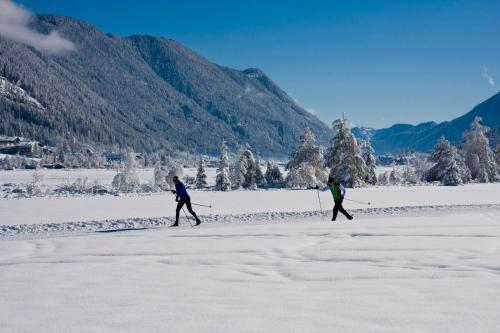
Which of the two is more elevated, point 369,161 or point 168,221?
point 369,161

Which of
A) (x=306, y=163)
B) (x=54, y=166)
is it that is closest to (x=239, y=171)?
(x=306, y=163)

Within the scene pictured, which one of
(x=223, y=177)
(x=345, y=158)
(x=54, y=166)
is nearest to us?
(x=345, y=158)

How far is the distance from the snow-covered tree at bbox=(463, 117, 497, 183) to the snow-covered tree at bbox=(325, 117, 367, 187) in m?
22.4

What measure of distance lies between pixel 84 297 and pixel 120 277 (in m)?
1.32

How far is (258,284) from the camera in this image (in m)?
6.45

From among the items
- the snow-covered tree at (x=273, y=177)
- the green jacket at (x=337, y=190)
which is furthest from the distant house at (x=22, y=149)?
the green jacket at (x=337, y=190)

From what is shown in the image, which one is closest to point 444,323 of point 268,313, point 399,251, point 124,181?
point 268,313

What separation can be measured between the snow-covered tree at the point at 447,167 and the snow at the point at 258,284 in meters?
40.7

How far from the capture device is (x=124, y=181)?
5950 centimetres

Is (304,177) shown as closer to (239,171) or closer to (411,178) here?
(239,171)

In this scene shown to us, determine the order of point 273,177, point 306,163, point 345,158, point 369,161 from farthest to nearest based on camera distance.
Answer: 1. point 273,177
2. point 369,161
3. point 306,163
4. point 345,158

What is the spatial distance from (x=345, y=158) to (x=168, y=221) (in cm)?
3288

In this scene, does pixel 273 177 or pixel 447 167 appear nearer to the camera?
pixel 447 167

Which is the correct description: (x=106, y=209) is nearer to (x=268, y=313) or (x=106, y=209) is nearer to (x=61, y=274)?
(x=61, y=274)
